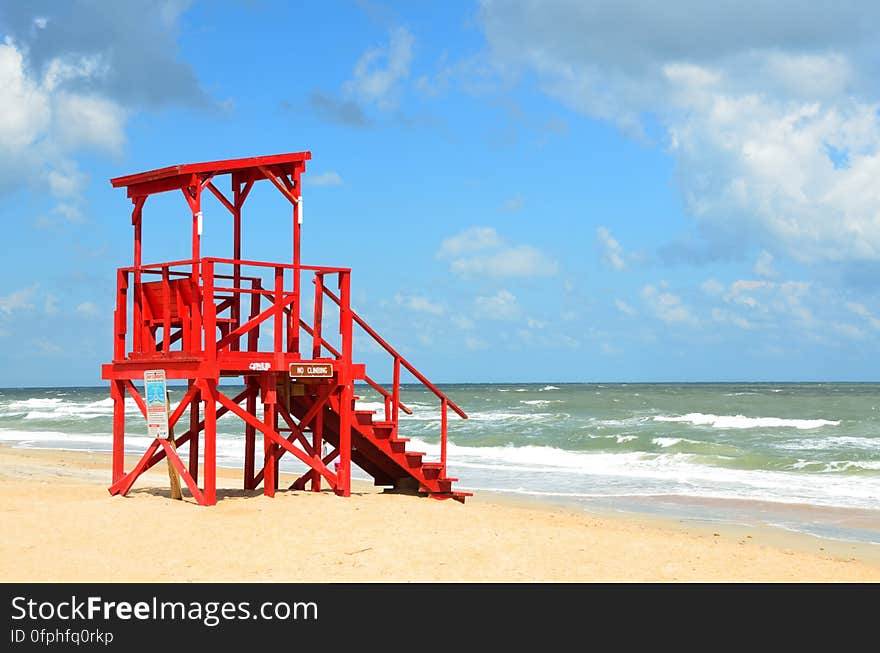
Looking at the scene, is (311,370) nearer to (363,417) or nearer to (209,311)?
(363,417)

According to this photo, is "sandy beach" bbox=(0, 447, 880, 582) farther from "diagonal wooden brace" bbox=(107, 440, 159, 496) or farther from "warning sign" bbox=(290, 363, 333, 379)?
"warning sign" bbox=(290, 363, 333, 379)

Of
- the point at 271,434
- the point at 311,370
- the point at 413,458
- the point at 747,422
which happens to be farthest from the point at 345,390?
the point at 747,422

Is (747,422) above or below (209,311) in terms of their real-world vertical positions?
below

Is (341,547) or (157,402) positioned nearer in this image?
(341,547)

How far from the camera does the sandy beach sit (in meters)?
9.61

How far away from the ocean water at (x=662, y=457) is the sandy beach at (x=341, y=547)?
4.13 meters

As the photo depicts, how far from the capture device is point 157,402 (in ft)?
43.2

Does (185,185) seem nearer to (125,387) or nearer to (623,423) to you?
(125,387)

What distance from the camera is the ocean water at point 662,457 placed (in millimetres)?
18263

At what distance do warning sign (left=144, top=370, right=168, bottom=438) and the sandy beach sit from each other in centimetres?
83

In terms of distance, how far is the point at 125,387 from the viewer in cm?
1432

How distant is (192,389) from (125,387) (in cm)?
197

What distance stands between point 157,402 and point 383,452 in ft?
10.3
